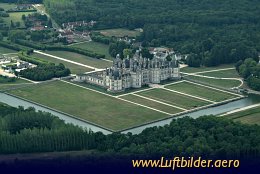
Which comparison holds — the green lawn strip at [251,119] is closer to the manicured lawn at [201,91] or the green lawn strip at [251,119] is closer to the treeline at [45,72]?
the manicured lawn at [201,91]

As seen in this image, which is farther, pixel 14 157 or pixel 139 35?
pixel 139 35

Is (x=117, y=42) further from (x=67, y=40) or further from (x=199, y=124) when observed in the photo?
(x=199, y=124)

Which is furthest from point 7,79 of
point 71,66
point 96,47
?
point 96,47

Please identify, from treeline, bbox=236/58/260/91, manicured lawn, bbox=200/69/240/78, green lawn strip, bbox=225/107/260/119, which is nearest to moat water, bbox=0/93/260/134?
green lawn strip, bbox=225/107/260/119

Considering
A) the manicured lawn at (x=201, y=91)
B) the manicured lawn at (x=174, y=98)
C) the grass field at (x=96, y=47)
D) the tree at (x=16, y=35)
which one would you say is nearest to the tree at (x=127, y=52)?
the grass field at (x=96, y=47)

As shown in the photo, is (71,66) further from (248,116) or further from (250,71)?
(248,116)

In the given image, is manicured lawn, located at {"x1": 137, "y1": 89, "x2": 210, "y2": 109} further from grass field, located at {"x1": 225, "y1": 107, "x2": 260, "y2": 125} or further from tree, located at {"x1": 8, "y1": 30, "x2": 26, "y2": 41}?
tree, located at {"x1": 8, "y1": 30, "x2": 26, "y2": 41}

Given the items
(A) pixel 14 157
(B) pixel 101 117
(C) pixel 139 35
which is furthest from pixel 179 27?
(A) pixel 14 157
